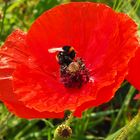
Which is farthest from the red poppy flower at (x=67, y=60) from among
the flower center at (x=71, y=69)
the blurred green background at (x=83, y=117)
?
the blurred green background at (x=83, y=117)

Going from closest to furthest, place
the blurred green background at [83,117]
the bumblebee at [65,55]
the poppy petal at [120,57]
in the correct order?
the poppy petal at [120,57]
the bumblebee at [65,55]
the blurred green background at [83,117]

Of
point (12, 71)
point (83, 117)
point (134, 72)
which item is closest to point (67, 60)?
point (12, 71)

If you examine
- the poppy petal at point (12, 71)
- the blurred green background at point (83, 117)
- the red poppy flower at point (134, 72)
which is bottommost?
the blurred green background at point (83, 117)

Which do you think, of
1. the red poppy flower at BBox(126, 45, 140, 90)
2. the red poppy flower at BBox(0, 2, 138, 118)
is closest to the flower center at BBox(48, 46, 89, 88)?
the red poppy flower at BBox(0, 2, 138, 118)

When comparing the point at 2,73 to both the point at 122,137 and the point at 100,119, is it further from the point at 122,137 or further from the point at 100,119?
the point at 100,119

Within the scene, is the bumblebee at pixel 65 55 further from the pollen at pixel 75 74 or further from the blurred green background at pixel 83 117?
the blurred green background at pixel 83 117

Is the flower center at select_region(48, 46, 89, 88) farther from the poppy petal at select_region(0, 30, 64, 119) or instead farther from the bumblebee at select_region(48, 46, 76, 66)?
the poppy petal at select_region(0, 30, 64, 119)

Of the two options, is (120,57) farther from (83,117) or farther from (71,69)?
(83,117)

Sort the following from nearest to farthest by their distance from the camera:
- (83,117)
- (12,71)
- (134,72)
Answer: (134,72)
(12,71)
(83,117)
